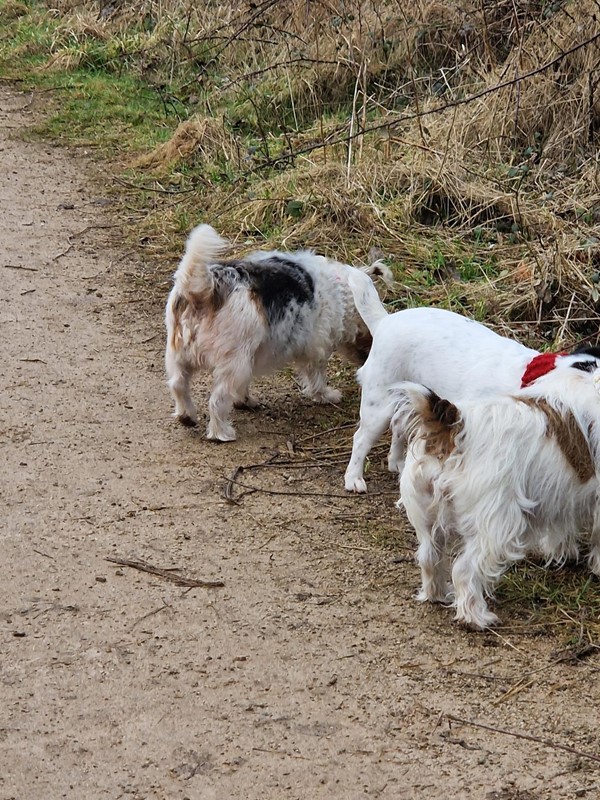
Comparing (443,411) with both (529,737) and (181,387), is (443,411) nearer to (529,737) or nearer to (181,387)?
(529,737)

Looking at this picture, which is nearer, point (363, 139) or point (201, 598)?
point (201, 598)

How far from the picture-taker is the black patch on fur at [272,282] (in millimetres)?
5828

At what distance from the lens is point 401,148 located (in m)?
8.89

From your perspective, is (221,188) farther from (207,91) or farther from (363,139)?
(207,91)

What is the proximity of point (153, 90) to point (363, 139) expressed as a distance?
180 inches

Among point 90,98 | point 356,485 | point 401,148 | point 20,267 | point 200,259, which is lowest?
point 356,485

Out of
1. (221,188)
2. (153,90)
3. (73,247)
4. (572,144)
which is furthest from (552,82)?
(153,90)

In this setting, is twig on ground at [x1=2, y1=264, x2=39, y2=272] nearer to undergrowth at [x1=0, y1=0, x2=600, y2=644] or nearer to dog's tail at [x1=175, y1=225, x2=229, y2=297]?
undergrowth at [x1=0, y1=0, x2=600, y2=644]

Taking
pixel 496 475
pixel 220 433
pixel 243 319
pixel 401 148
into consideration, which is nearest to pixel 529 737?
pixel 496 475

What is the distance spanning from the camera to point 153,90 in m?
12.8

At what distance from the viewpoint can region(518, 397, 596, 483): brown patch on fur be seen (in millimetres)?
4125

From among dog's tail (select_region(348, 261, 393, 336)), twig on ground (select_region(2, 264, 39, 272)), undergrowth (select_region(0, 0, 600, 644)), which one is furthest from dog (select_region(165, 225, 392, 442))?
twig on ground (select_region(2, 264, 39, 272))

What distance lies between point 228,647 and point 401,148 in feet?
18.9

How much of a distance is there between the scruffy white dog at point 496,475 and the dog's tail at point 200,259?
1.84 meters
